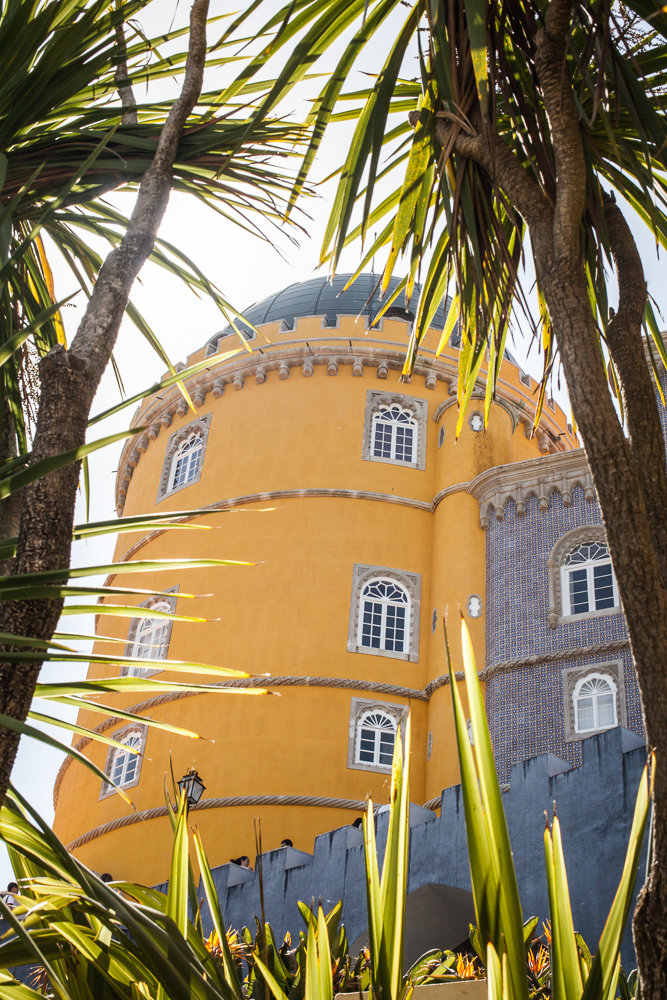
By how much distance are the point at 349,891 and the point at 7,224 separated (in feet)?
27.3

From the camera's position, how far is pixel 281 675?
15180mm

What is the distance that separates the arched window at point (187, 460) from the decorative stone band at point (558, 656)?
714 centimetres

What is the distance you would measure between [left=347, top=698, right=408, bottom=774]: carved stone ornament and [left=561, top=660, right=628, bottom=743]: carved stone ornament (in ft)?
8.92

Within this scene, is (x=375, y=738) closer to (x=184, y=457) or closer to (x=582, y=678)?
(x=582, y=678)

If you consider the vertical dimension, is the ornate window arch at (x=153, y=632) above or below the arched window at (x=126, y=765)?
above

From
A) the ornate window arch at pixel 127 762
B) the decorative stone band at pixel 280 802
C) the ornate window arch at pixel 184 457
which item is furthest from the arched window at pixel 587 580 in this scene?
the ornate window arch at pixel 184 457

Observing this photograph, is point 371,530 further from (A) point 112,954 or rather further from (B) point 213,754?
(A) point 112,954

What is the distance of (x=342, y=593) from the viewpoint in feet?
52.4

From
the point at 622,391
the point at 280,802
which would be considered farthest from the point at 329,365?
the point at 622,391

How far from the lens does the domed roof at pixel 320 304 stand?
1972cm

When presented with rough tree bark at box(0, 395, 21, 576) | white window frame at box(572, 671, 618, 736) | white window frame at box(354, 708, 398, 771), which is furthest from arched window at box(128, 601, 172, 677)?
rough tree bark at box(0, 395, 21, 576)

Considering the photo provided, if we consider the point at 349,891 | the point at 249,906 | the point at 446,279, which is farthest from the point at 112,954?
the point at 249,906

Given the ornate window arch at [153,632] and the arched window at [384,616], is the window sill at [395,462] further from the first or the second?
the ornate window arch at [153,632]

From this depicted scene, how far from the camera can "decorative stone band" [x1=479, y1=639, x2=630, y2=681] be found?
41.8ft
